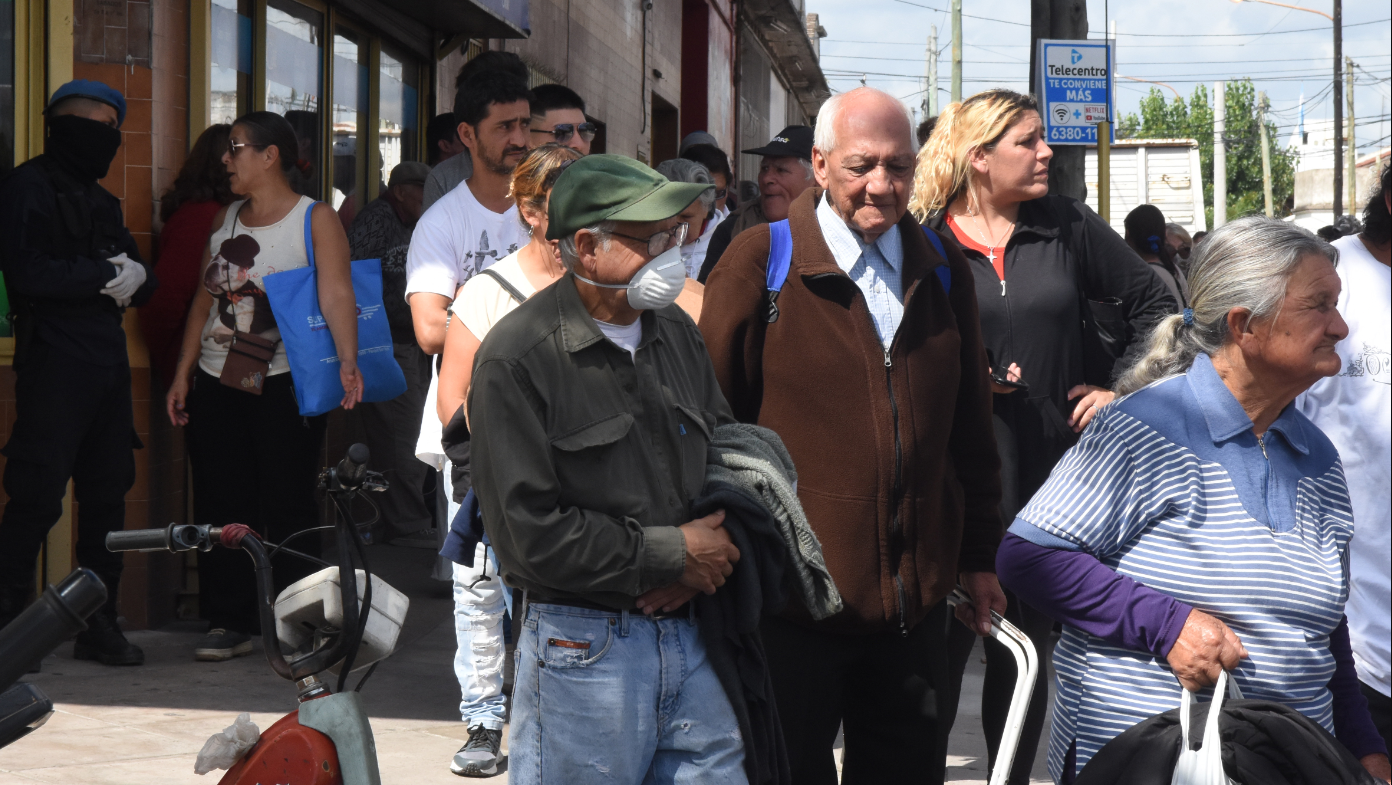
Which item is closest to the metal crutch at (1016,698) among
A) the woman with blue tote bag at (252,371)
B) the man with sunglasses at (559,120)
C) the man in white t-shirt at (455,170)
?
the man with sunglasses at (559,120)

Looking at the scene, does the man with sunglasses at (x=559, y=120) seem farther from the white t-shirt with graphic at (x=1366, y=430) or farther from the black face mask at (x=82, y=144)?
the white t-shirt with graphic at (x=1366, y=430)

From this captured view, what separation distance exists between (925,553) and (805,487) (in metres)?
0.32

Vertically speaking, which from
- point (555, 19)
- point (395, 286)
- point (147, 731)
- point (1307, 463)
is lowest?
point (147, 731)

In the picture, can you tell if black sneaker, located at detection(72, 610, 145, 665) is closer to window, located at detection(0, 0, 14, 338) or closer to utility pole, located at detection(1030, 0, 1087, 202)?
window, located at detection(0, 0, 14, 338)

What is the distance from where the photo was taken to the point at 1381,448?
3672 mm

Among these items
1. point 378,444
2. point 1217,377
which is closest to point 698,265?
point 378,444

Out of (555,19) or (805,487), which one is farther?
(555,19)

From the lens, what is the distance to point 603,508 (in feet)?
8.57

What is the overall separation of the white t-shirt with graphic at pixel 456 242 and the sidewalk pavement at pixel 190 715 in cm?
156

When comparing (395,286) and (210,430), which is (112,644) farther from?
(395,286)

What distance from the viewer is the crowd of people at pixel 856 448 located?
8.68 ft

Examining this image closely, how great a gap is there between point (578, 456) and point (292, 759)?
2.52ft

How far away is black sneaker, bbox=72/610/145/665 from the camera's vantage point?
5.71m

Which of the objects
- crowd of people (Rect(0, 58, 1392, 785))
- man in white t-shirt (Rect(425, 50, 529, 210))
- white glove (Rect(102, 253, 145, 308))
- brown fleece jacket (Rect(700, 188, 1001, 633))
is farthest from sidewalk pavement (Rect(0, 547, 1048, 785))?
man in white t-shirt (Rect(425, 50, 529, 210))
